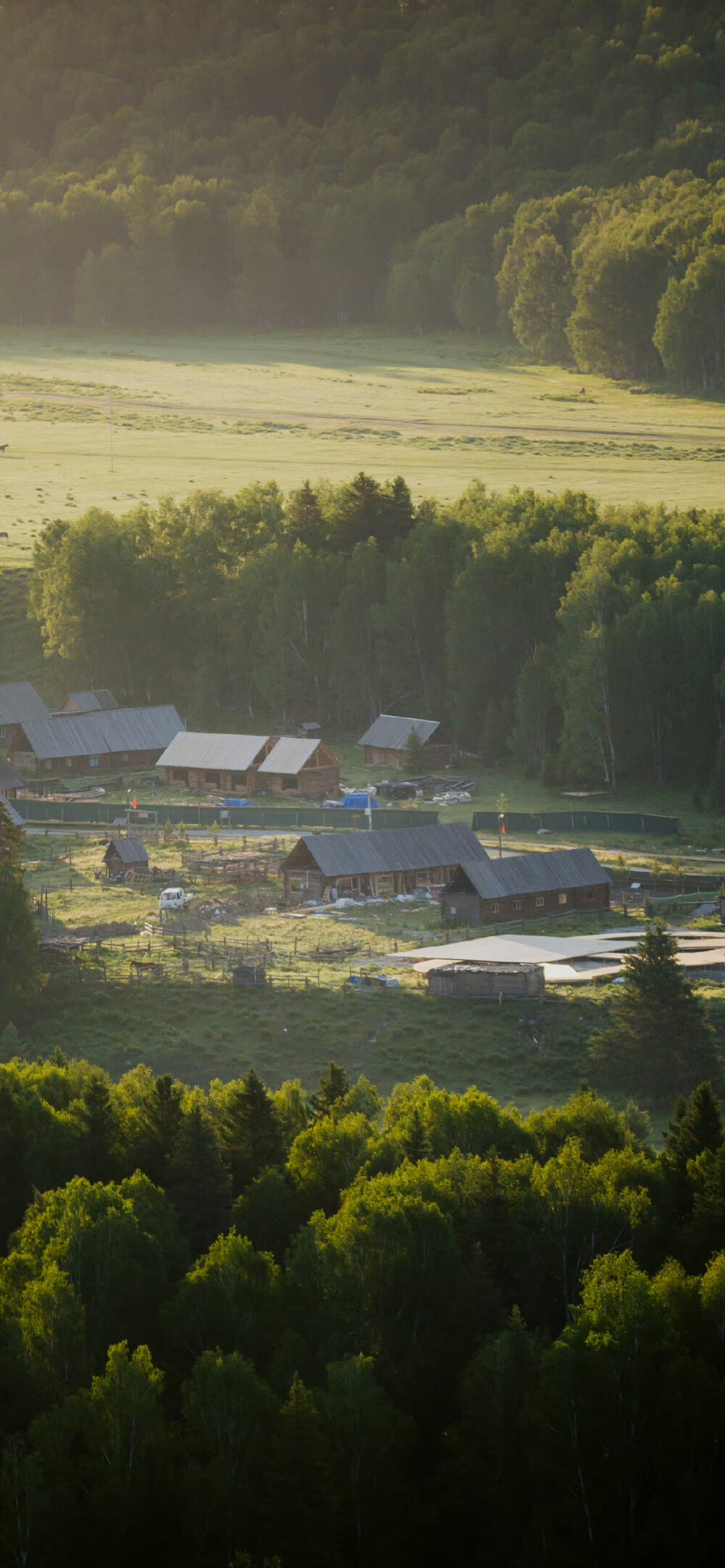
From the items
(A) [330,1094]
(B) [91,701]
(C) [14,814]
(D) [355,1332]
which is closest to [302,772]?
(C) [14,814]

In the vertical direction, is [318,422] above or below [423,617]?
above

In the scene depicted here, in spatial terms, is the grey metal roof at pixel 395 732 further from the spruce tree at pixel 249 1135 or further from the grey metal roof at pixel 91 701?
the spruce tree at pixel 249 1135

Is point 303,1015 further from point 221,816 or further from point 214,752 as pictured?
point 214,752

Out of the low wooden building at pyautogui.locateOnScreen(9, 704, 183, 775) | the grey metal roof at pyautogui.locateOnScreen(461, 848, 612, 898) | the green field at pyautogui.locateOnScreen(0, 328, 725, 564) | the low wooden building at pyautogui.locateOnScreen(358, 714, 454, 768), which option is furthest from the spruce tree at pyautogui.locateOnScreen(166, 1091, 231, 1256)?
the green field at pyautogui.locateOnScreen(0, 328, 725, 564)

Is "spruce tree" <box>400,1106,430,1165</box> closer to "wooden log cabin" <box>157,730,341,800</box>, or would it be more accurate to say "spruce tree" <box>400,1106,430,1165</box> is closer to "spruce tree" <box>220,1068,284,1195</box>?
"spruce tree" <box>220,1068,284,1195</box>

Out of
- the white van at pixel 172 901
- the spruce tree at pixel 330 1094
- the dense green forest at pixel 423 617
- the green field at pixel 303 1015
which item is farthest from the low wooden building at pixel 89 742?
the spruce tree at pixel 330 1094

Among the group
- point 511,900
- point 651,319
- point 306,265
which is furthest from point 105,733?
point 306,265

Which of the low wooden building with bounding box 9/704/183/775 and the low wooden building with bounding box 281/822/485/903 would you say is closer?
the low wooden building with bounding box 281/822/485/903
